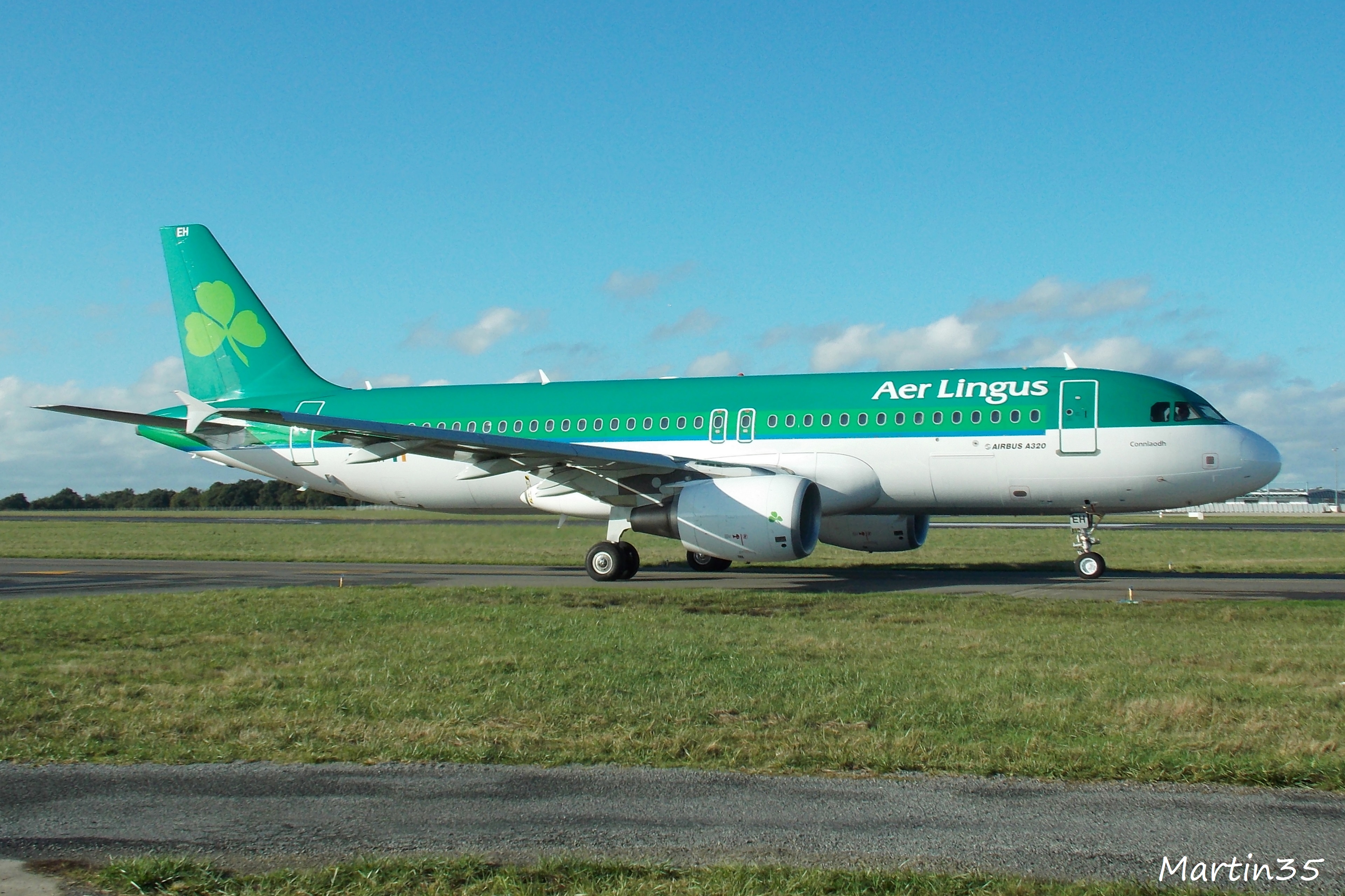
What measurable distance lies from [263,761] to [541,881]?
277 cm

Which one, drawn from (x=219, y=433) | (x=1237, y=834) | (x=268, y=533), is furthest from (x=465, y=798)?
(x=268, y=533)

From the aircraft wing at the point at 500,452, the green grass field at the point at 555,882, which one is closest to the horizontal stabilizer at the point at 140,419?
the aircraft wing at the point at 500,452

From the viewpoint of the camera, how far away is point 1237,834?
15.9 feet

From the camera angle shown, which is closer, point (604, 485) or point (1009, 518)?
point (604, 485)

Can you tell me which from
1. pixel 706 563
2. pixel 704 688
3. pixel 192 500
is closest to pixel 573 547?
pixel 706 563

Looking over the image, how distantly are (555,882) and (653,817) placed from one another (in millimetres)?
983

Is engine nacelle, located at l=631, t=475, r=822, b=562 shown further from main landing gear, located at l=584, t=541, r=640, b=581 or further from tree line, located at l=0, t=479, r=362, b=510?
tree line, located at l=0, t=479, r=362, b=510

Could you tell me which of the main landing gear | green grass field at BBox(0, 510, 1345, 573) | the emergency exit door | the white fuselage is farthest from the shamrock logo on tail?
the emergency exit door

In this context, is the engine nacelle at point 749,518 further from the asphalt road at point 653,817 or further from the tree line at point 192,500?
the tree line at point 192,500

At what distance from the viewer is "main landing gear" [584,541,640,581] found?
2073 centimetres

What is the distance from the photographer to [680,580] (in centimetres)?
2098

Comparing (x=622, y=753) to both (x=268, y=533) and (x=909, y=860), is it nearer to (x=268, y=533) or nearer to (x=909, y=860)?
(x=909, y=860)

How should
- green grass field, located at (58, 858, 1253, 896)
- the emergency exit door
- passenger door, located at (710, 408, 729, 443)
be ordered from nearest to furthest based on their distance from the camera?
green grass field, located at (58, 858, 1253, 896), the emergency exit door, passenger door, located at (710, 408, 729, 443)

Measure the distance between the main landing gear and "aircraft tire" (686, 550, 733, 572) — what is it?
9.80 ft
